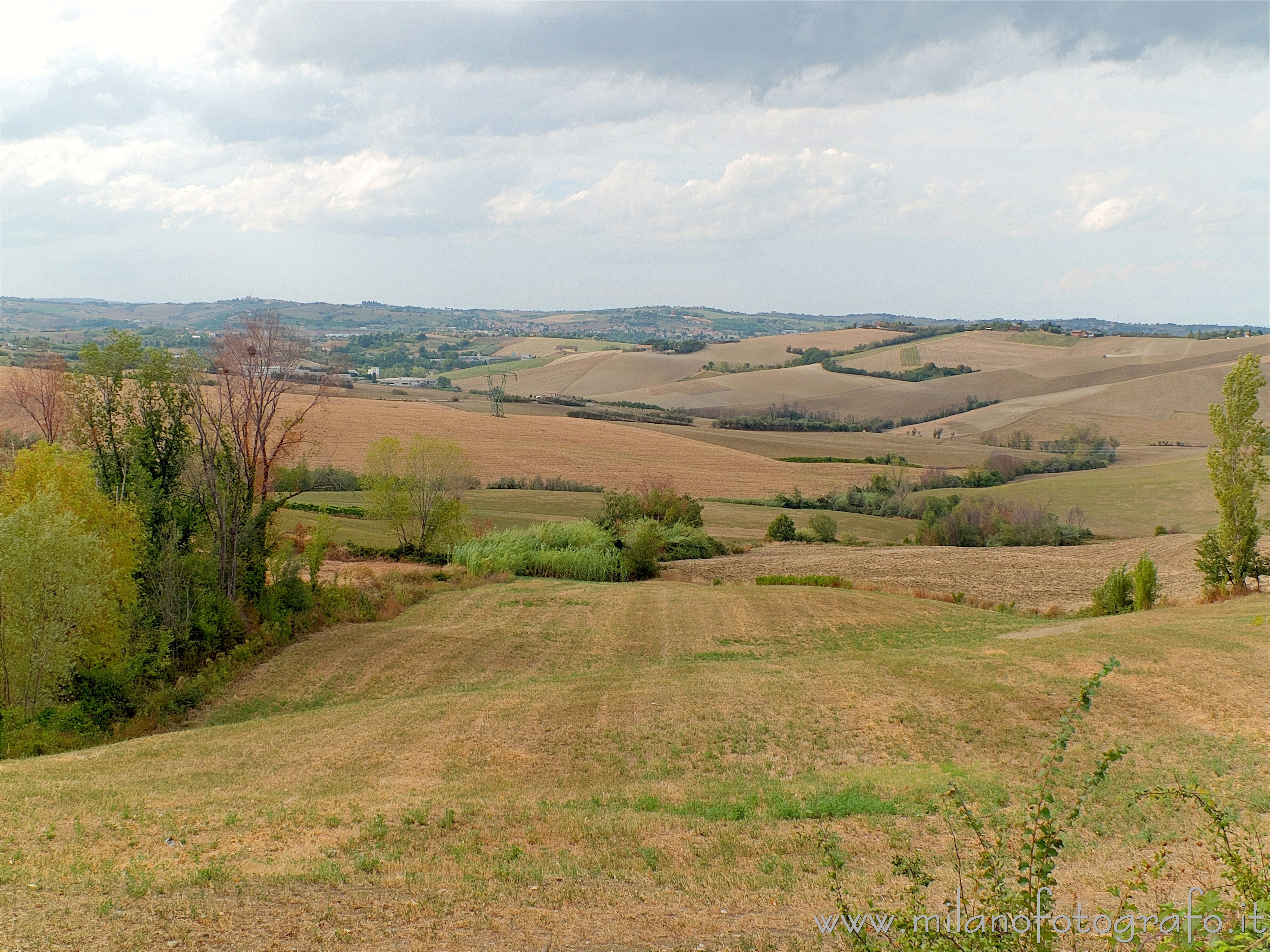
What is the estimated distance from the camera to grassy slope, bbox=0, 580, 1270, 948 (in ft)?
32.7

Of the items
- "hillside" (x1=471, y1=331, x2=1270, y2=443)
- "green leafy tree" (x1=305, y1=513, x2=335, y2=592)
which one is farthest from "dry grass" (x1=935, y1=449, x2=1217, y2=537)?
"green leafy tree" (x1=305, y1=513, x2=335, y2=592)

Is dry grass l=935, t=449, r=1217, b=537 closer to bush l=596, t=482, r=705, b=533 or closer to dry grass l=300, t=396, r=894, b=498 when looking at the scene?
dry grass l=300, t=396, r=894, b=498

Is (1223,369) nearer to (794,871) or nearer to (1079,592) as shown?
(1079,592)

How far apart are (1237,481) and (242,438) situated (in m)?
45.4

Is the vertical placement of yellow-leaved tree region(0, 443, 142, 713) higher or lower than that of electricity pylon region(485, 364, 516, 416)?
lower

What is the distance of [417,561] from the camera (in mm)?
52344

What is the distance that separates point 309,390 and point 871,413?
85.2 meters

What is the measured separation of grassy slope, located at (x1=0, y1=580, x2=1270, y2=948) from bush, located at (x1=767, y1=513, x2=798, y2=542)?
33.0m

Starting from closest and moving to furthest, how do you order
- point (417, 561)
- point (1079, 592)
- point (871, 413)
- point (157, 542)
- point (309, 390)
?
point (157, 542), point (1079, 592), point (417, 561), point (309, 390), point (871, 413)

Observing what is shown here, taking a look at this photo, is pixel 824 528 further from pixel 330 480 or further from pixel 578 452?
pixel 330 480

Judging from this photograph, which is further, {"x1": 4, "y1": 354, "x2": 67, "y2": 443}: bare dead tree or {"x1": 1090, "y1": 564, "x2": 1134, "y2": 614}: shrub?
{"x1": 1090, "y1": 564, "x2": 1134, "y2": 614}: shrub

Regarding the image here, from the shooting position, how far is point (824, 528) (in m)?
68.1

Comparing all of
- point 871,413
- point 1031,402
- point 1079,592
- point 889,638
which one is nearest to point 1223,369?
point 1031,402

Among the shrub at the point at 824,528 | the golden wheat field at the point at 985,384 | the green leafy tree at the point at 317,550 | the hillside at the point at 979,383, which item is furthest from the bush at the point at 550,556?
the hillside at the point at 979,383
